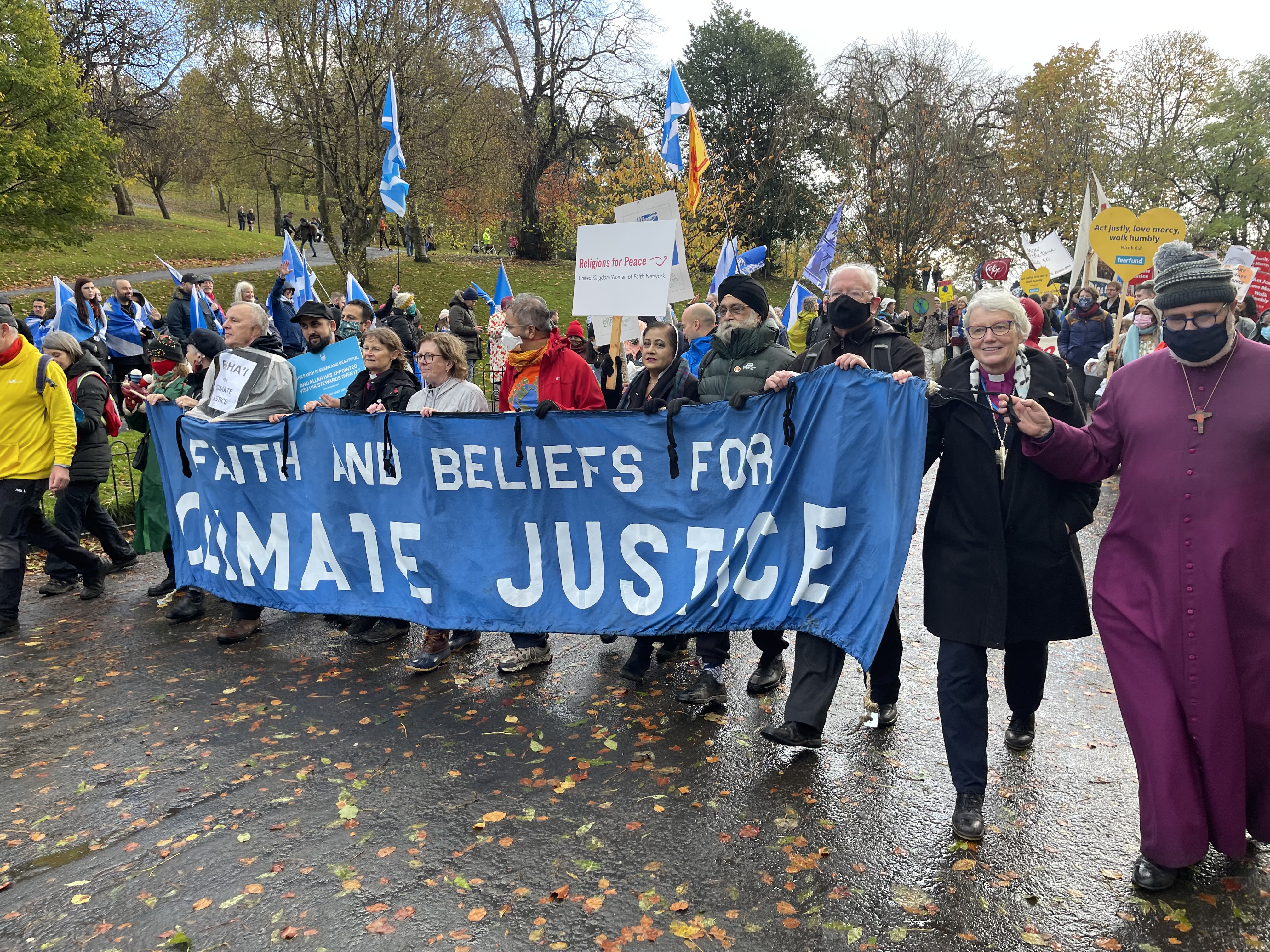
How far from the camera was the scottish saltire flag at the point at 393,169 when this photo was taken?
10.3 meters

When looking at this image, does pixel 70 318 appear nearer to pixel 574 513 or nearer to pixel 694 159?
pixel 694 159

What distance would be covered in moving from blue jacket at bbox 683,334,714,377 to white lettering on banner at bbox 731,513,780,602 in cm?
281

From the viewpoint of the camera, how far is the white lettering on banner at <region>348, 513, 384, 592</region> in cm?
576

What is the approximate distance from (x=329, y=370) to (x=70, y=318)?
933 centimetres

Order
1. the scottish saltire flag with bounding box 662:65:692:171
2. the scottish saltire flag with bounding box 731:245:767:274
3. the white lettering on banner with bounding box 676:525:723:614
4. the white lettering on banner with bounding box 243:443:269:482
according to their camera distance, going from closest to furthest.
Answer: the white lettering on banner with bounding box 676:525:723:614, the white lettering on banner with bounding box 243:443:269:482, the scottish saltire flag with bounding box 662:65:692:171, the scottish saltire flag with bounding box 731:245:767:274

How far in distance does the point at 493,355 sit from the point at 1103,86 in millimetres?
43328

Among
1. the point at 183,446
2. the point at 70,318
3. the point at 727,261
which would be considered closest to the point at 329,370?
the point at 183,446

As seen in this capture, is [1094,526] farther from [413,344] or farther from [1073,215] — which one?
[1073,215]

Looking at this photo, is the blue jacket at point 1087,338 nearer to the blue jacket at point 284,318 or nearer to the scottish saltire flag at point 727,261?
the scottish saltire flag at point 727,261

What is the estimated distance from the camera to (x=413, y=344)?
13336mm

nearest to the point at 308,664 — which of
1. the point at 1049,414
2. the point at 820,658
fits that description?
the point at 820,658

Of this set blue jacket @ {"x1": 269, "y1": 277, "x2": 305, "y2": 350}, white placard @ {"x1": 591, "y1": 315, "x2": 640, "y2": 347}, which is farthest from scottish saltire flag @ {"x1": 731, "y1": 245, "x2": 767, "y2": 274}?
blue jacket @ {"x1": 269, "y1": 277, "x2": 305, "y2": 350}

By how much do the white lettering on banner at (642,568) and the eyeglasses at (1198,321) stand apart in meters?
2.55

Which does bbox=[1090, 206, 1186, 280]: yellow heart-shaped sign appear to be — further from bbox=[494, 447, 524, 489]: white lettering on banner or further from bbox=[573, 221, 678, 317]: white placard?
bbox=[494, 447, 524, 489]: white lettering on banner
